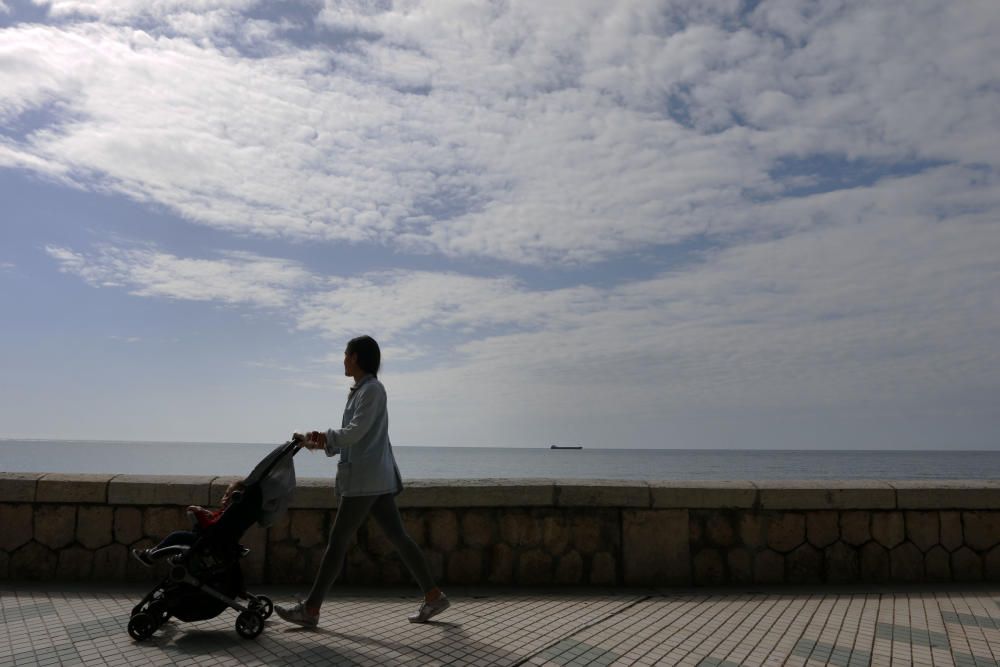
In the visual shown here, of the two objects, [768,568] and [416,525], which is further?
[768,568]

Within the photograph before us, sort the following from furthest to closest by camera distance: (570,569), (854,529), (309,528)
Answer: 1. (854,529)
2. (570,569)
3. (309,528)

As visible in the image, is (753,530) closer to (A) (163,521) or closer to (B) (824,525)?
(B) (824,525)

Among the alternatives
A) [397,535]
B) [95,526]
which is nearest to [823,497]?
[397,535]

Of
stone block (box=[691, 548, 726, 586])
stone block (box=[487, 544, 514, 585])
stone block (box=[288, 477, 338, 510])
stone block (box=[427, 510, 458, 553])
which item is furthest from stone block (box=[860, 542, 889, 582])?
stone block (box=[288, 477, 338, 510])

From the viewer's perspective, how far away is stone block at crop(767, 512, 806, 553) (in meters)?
6.25

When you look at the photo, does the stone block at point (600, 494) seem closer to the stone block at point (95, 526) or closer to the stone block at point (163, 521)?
the stone block at point (163, 521)

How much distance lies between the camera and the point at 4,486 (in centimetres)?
599

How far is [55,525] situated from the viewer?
5.94 metres

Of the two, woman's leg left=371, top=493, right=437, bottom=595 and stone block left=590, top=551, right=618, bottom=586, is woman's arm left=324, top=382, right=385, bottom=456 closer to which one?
woman's leg left=371, top=493, right=437, bottom=595

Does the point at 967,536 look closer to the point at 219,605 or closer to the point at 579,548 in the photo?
the point at 579,548

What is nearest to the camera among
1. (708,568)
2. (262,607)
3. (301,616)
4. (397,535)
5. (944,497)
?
(262,607)

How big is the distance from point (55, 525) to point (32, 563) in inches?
13.1

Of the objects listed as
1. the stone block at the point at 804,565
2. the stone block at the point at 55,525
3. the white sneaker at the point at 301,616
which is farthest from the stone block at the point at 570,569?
the stone block at the point at 55,525

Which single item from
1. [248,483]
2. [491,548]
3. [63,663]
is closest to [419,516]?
Answer: [491,548]
